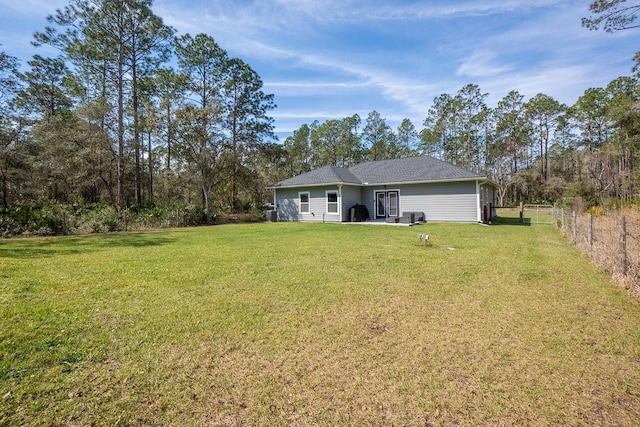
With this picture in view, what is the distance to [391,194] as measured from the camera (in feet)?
56.7

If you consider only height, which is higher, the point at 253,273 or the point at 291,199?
the point at 291,199

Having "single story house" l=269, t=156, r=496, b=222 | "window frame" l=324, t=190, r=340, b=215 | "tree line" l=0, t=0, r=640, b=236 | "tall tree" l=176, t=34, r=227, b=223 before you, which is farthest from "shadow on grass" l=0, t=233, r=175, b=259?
"single story house" l=269, t=156, r=496, b=222

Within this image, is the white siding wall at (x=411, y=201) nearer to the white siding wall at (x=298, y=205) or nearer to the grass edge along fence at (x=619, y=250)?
the white siding wall at (x=298, y=205)

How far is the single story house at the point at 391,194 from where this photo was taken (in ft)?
49.3

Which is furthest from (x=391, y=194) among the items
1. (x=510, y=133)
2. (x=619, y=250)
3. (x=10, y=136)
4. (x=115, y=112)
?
(x=510, y=133)

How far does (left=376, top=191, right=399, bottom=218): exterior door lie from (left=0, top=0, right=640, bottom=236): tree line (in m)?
10.1

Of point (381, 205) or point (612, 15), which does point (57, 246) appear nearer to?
point (381, 205)

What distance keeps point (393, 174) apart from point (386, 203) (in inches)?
69.0

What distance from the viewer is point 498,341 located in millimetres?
3082

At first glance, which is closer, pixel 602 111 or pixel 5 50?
pixel 5 50

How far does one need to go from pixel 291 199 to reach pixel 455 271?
1426 centimetres

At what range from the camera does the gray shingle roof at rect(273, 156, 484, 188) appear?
15.5m

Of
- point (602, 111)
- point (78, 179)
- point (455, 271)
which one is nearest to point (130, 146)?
point (78, 179)

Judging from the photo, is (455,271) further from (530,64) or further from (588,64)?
(530,64)
